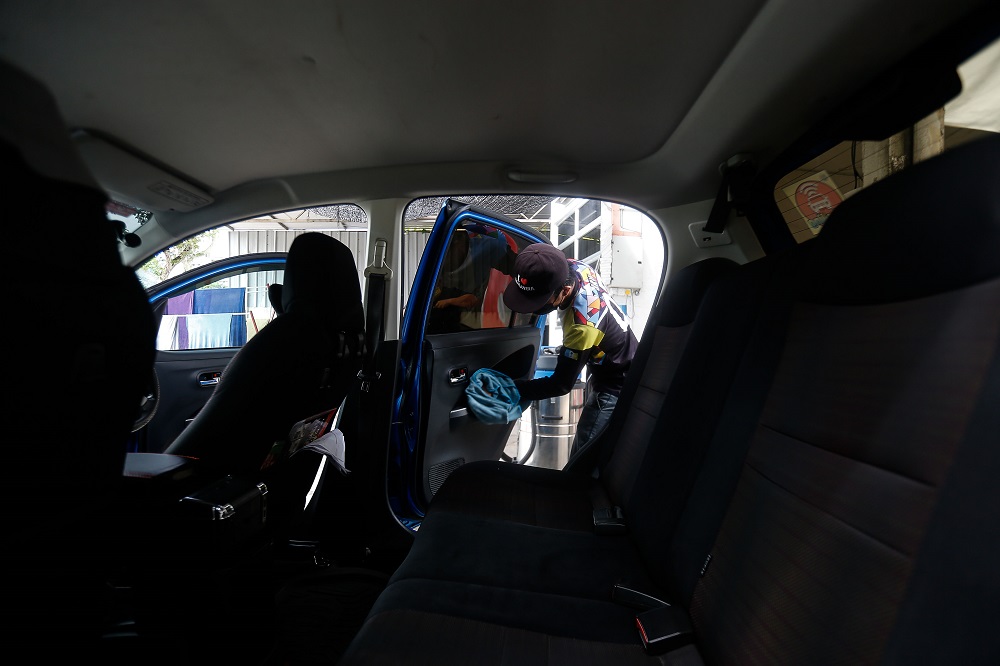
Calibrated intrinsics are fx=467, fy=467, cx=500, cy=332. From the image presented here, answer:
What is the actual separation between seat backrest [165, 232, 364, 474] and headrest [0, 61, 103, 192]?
0.87m

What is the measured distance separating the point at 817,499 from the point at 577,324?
4.38ft

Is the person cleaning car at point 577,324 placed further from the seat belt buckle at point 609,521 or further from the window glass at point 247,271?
the window glass at point 247,271

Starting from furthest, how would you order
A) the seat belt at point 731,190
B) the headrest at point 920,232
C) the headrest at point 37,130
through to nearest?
the seat belt at point 731,190 < the headrest at point 920,232 < the headrest at point 37,130

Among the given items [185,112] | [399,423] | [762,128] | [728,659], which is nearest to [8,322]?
[185,112]

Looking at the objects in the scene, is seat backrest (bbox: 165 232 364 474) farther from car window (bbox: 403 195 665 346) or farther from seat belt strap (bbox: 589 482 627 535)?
seat belt strap (bbox: 589 482 627 535)

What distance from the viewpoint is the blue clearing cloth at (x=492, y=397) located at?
1937 mm

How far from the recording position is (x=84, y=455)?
0.53 m

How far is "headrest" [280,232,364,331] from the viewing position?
57.5 inches

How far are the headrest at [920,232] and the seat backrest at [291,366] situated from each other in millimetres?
1285

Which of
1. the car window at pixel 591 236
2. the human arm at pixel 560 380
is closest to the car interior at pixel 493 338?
the car window at pixel 591 236

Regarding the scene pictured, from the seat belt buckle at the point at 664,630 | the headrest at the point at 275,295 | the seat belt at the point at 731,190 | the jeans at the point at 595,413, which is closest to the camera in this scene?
the seat belt buckle at the point at 664,630

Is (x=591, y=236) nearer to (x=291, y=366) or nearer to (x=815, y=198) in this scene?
(x=815, y=198)

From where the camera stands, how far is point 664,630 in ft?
2.69

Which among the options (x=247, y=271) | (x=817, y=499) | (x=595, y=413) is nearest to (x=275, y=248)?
(x=247, y=271)
